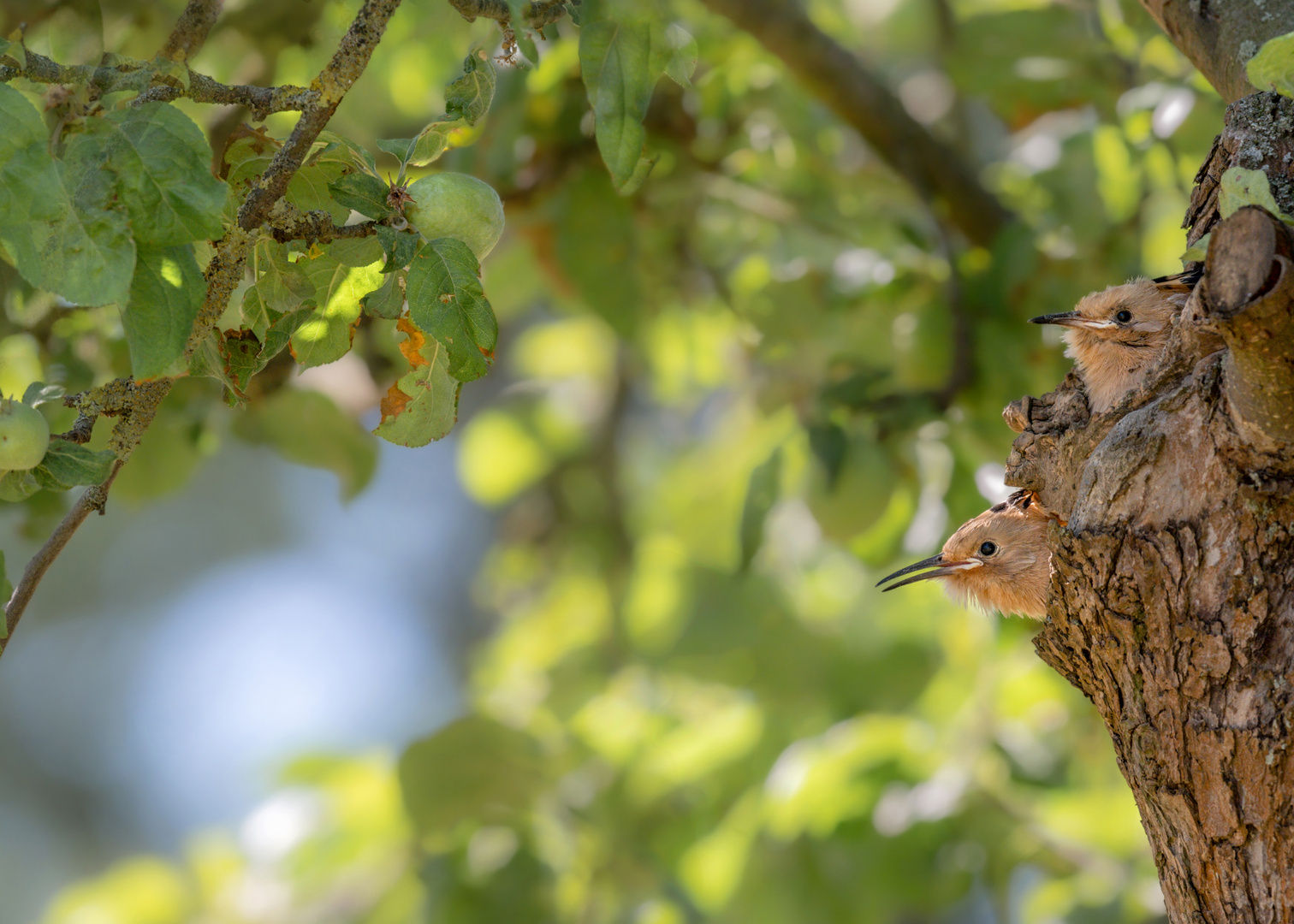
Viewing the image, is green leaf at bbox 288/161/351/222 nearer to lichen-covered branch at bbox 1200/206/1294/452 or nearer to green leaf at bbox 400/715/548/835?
lichen-covered branch at bbox 1200/206/1294/452

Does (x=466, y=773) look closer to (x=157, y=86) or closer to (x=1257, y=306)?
(x=157, y=86)

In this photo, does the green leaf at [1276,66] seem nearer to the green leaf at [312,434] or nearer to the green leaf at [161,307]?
the green leaf at [161,307]

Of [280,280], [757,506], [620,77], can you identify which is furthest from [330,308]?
[757,506]

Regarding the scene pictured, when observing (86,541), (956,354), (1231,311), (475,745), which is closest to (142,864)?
(475,745)

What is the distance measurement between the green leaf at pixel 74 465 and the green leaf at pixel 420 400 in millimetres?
248

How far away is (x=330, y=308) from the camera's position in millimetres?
1096

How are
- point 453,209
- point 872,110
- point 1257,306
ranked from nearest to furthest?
point 1257,306, point 453,209, point 872,110

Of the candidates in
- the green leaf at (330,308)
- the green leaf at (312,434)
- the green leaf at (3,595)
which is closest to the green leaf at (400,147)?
the green leaf at (330,308)

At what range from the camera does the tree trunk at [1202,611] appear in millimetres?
924

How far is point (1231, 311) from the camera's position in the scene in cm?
83

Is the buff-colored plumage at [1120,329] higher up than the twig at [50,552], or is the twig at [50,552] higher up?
the buff-colored plumage at [1120,329]

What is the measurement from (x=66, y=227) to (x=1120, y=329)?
1133 millimetres

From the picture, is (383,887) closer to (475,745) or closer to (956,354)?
(475,745)

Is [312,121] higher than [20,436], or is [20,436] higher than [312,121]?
[312,121]
